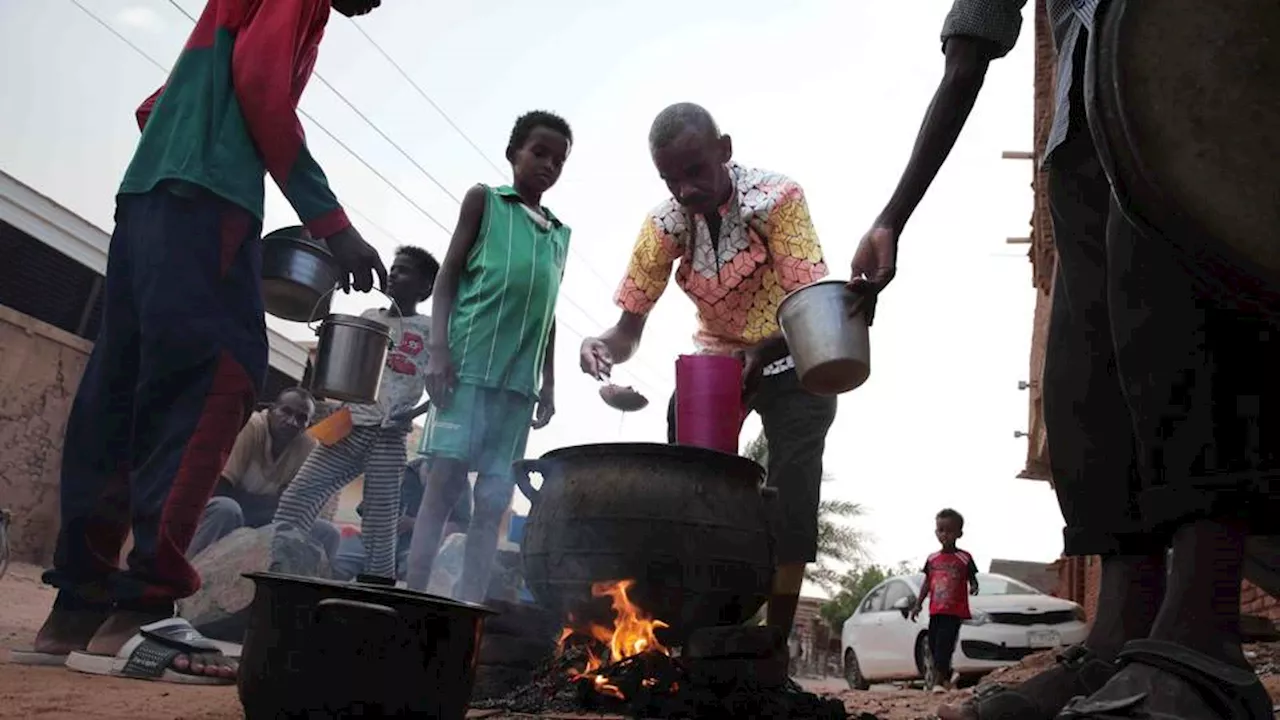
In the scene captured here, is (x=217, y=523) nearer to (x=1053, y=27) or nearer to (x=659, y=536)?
(x=659, y=536)

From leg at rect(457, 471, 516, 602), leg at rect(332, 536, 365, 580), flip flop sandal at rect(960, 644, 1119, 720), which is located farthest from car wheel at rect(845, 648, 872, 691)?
flip flop sandal at rect(960, 644, 1119, 720)

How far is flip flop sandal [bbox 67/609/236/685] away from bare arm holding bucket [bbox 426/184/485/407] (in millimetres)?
1877

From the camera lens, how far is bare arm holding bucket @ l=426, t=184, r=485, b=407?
185 inches

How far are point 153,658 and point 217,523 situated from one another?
11.6 feet

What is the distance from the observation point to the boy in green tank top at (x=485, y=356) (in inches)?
185

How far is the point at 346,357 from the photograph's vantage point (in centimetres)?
399

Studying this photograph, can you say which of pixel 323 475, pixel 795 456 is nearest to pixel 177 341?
pixel 795 456

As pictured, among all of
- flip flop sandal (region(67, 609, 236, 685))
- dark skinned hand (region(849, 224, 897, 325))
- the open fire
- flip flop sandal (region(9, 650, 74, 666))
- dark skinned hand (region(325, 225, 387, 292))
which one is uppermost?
dark skinned hand (region(325, 225, 387, 292))

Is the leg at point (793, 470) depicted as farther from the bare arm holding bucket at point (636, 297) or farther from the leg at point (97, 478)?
the leg at point (97, 478)

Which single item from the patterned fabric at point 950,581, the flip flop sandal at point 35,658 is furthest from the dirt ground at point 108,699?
the patterned fabric at point 950,581

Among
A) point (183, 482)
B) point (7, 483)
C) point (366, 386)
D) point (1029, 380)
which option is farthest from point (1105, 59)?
point (1029, 380)

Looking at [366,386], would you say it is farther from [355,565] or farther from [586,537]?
[355,565]

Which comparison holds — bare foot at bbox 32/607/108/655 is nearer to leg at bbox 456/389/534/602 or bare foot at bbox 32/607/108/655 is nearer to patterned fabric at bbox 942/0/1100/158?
leg at bbox 456/389/534/602

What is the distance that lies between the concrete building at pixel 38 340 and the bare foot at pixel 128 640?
10.2m
